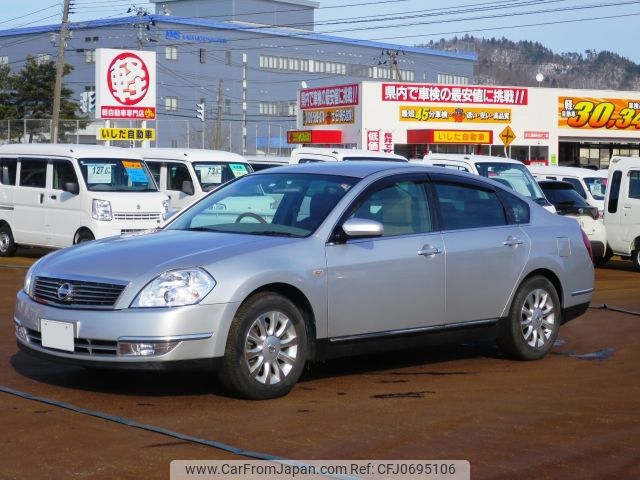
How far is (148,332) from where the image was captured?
7211 millimetres

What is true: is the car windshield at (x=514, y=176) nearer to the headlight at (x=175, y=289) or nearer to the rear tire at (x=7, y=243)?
the rear tire at (x=7, y=243)

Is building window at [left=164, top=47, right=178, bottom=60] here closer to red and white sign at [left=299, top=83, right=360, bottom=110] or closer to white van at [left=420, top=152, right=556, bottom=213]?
red and white sign at [left=299, top=83, right=360, bottom=110]

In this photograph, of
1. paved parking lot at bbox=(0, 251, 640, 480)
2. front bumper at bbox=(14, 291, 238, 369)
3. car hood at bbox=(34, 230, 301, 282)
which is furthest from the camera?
car hood at bbox=(34, 230, 301, 282)

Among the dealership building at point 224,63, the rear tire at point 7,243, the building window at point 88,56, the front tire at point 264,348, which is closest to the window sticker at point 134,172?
the rear tire at point 7,243

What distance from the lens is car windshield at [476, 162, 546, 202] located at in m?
19.5

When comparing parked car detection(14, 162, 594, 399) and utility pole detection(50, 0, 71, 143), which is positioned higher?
utility pole detection(50, 0, 71, 143)

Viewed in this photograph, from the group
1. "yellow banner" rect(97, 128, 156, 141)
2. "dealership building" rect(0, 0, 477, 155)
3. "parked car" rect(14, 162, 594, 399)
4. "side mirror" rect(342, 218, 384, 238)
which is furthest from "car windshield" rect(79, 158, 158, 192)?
"dealership building" rect(0, 0, 477, 155)

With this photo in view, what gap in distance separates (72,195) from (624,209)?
9.46m

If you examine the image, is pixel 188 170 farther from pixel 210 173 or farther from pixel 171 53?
pixel 171 53

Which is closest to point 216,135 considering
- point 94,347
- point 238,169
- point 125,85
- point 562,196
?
point 125,85

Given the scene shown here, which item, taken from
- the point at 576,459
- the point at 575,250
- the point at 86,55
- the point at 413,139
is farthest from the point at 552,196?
the point at 86,55

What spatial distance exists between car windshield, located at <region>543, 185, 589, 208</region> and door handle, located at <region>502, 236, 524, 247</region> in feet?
37.3

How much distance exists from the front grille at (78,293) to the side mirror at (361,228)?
5.45 feet

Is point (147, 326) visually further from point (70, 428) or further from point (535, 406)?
point (535, 406)
